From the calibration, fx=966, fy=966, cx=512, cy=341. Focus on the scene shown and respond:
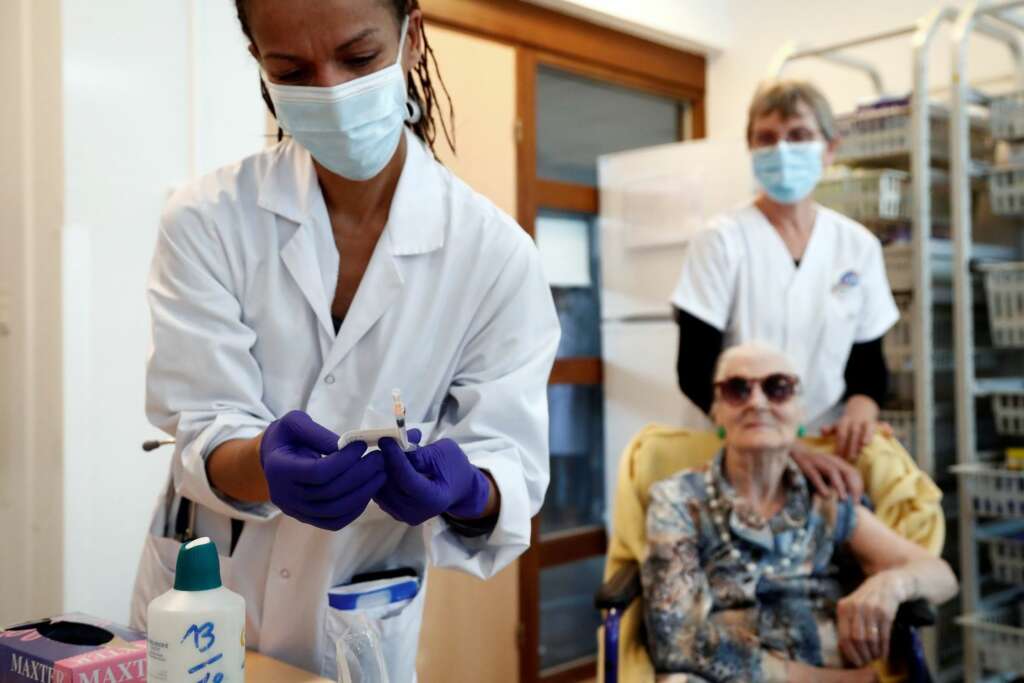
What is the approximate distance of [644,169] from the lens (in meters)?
3.30

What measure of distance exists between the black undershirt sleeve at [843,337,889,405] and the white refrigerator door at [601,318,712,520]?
0.77 metres

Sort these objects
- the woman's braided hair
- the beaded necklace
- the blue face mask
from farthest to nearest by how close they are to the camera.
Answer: the blue face mask, the beaded necklace, the woman's braided hair

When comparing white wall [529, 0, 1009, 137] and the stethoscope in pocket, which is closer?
the stethoscope in pocket

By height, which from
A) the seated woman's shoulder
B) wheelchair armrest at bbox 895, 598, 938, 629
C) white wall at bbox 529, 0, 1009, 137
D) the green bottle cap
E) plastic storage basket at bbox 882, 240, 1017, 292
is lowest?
wheelchair armrest at bbox 895, 598, 938, 629

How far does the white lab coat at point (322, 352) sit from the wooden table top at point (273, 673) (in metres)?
0.05

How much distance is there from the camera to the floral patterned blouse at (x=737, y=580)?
1.92m

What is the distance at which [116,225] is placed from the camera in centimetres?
208

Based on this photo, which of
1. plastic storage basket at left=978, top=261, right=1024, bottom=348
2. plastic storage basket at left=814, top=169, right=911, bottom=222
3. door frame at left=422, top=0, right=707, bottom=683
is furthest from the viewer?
door frame at left=422, top=0, right=707, bottom=683

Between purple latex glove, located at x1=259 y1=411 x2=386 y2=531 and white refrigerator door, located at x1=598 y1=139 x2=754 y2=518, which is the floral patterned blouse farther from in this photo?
purple latex glove, located at x1=259 y1=411 x2=386 y2=531

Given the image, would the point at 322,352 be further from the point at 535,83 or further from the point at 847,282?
the point at 535,83

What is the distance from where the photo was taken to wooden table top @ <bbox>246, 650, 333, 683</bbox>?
1016mm

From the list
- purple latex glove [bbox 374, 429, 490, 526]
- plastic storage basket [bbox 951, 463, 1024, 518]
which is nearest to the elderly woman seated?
plastic storage basket [bbox 951, 463, 1024, 518]

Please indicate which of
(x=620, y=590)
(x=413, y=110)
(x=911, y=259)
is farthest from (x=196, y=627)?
(x=911, y=259)

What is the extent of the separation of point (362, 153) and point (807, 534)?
1339 mm
